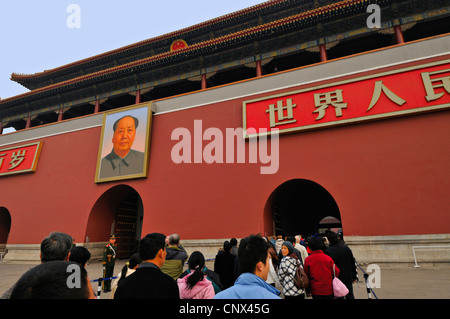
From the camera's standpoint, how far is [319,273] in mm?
2855

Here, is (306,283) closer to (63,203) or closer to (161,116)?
(161,116)

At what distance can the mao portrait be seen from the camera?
991 cm

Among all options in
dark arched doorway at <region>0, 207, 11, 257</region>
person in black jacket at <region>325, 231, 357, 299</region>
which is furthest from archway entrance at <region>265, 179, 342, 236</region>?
dark arched doorway at <region>0, 207, 11, 257</region>

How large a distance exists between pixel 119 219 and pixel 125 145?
11.9ft

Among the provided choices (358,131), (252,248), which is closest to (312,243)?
(252,248)

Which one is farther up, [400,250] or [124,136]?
[124,136]

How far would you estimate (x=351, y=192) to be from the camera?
6.98 m

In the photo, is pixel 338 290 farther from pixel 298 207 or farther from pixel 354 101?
pixel 298 207

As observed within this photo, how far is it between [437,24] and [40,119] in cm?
1906

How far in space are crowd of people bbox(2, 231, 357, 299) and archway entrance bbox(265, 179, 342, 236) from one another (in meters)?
4.83

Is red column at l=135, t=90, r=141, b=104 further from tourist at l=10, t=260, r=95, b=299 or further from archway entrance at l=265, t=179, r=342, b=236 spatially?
tourist at l=10, t=260, r=95, b=299

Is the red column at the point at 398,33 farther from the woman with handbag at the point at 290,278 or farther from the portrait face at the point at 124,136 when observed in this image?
the portrait face at the point at 124,136

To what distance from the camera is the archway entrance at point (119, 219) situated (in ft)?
34.1


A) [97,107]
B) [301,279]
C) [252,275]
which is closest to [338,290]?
[301,279]
